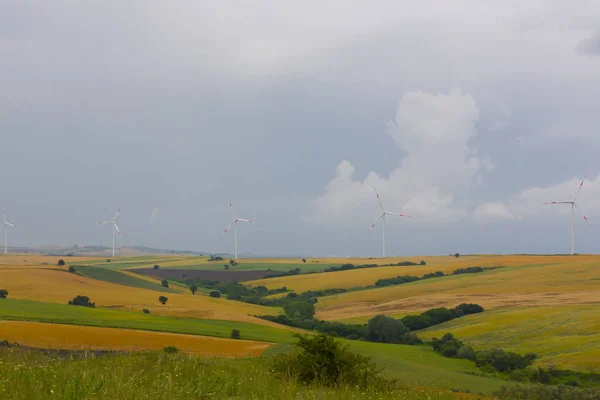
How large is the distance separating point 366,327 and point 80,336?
34.8 meters

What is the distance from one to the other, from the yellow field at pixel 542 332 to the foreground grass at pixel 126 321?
21.4 metres

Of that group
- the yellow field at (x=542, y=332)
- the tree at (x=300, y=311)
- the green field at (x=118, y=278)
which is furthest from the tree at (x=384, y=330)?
the green field at (x=118, y=278)

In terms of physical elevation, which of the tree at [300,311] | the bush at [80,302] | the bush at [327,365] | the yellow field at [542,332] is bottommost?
the tree at [300,311]

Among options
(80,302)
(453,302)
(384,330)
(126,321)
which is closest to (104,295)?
(80,302)

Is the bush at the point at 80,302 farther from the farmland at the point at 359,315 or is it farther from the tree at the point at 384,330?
the tree at the point at 384,330

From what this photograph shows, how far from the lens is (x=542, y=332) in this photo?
57906 millimetres

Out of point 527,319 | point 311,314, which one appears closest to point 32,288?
point 311,314

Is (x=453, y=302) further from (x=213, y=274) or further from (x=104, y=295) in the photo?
(x=213, y=274)

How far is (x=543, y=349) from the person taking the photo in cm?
5144

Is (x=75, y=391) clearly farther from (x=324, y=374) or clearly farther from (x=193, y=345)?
(x=193, y=345)

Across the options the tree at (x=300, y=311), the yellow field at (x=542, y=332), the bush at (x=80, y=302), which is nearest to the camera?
the yellow field at (x=542, y=332)

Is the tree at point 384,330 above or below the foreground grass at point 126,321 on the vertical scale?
below

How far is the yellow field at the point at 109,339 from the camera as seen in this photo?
38.7 m

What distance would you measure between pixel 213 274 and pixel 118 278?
47.2m
